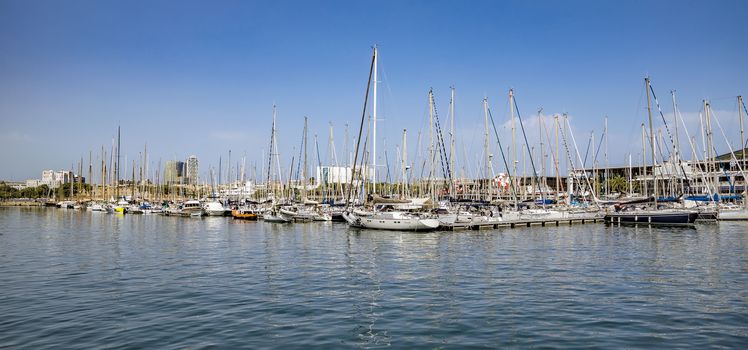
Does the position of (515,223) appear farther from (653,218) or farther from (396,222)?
(396,222)

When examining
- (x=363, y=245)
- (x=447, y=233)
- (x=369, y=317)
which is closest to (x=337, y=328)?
(x=369, y=317)

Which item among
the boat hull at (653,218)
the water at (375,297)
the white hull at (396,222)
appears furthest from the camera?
the boat hull at (653,218)

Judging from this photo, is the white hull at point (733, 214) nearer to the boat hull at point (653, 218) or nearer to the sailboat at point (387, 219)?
the boat hull at point (653, 218)

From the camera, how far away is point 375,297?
19516 mm

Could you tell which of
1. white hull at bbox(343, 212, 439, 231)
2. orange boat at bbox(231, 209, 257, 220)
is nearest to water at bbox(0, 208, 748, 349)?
white hull at bbox(343, 212, 439, 231)

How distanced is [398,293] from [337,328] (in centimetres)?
573

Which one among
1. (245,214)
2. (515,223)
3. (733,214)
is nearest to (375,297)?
Result: (515,223)

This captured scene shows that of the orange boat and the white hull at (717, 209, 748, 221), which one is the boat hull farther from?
the orange boat

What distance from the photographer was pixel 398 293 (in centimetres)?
2019

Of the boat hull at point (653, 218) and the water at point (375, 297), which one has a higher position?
the boat hull at point (653, 218)

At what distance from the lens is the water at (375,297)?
13930 millimetres

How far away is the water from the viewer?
1393cm

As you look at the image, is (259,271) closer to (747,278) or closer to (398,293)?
(398,293)

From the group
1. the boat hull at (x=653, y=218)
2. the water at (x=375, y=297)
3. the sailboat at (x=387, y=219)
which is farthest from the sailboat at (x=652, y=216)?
the sailboat at (x=387, y=219)
